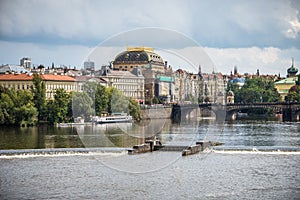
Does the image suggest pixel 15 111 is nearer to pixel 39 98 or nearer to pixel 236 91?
pixel 39 98

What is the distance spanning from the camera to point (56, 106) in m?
65.8

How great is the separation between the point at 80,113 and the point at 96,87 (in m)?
3.37

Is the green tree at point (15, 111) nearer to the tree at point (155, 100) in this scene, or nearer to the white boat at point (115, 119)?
the white boat at point (115, 119)

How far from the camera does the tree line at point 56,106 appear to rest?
202 feet

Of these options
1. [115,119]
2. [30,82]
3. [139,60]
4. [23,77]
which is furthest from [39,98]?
[23,77]

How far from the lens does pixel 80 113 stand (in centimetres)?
6456

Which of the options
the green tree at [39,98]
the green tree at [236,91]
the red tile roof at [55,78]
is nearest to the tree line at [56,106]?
the green tree at [39,98]

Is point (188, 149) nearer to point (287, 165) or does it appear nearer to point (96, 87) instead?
point (287, 165)

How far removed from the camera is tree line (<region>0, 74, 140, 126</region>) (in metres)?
61.5

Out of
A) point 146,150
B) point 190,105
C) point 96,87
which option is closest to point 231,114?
point 190,105

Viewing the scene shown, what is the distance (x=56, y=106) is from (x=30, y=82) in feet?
51.5

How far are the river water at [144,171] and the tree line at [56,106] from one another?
62.5 ft

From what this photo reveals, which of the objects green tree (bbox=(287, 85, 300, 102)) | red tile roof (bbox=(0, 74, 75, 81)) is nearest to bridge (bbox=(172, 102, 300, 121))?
red tile roof (bbox=(0, 74, 75, 81))

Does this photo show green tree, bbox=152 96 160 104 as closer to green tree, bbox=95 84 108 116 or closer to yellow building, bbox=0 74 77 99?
yellow building, bbox=0 74 77 99
